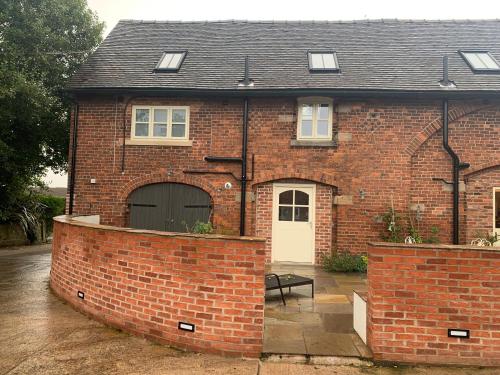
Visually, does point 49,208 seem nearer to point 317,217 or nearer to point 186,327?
point 317,217

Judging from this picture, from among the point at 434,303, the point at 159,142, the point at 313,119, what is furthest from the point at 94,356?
the point at 313,119

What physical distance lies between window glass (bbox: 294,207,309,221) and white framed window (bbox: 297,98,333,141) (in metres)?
1.92

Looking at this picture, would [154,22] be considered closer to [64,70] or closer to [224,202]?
[64,70]

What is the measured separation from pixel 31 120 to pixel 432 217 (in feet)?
40.2

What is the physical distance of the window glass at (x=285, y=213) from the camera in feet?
30.5

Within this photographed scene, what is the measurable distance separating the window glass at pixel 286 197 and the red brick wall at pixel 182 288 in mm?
5362

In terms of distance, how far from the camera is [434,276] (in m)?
3.63

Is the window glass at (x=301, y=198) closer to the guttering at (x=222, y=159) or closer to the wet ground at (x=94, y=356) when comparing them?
the guttering at (x=222, y=159)

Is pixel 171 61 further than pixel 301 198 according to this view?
Answer: Yes

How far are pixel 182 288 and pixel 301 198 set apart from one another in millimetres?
5767

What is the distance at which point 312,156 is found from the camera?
9.23 metres

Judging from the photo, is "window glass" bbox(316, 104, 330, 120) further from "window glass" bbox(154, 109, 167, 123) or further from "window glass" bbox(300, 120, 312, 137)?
"window glass" bbox(154, 109, 167, 123)

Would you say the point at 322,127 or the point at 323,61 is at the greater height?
the point at 323,61

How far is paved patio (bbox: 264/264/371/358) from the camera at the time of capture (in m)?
3.92
